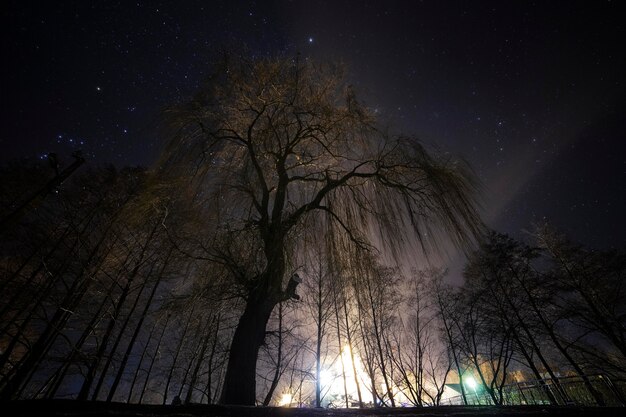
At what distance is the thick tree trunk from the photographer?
3.45m

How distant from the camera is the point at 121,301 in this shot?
10062mm

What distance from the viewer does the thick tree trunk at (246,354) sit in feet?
11.3

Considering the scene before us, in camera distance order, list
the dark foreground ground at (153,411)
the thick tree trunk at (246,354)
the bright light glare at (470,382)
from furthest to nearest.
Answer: the bright light glare at (470,382) → the thick tree trunk at (246,354) → the dark foreground ground at (153,411)

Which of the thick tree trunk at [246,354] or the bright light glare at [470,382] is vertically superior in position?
the bright light glare at [470,382]

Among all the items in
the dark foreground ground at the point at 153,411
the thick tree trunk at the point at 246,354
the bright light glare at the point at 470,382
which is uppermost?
the bright light glare at the point at 470,382

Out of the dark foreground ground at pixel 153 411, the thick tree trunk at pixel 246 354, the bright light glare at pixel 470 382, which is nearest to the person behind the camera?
the dark foreground ground at pixel 153 411

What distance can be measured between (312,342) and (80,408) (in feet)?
52.2

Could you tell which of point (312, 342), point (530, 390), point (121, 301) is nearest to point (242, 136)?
point (121, 301)

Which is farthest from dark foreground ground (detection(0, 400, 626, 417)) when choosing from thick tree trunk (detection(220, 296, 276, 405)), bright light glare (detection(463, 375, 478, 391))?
bright light glare (detection(463, 375, 478, 391))

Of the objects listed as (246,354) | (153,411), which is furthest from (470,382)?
(153,411)

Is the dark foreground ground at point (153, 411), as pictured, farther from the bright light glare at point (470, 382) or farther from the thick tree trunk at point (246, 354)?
the bright light glare at point (470, 382)

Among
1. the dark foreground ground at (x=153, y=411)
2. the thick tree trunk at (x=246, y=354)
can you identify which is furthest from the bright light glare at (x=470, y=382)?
the dark foreground ground at (x=153, y=411)

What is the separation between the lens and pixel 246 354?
376 cm

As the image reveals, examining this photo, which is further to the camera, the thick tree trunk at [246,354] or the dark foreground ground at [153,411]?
the thick tree trunk at [246,354]
